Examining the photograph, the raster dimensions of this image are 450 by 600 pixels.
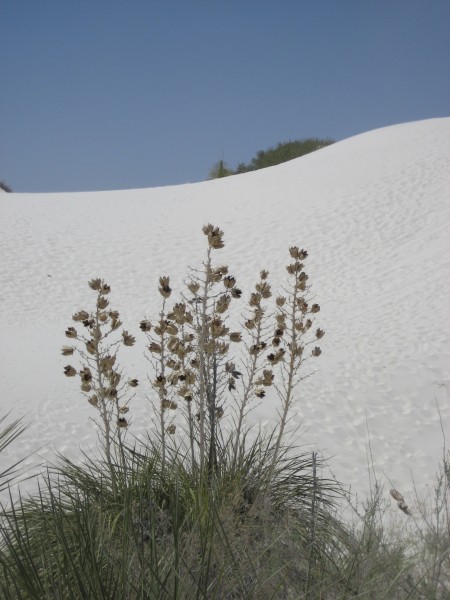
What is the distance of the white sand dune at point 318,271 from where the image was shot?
5477mm

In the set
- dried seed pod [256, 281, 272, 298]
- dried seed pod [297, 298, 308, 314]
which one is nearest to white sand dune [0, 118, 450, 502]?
dried seed pod [297, 298, 308, 314]

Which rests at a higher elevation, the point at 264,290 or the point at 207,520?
the point at 264,290

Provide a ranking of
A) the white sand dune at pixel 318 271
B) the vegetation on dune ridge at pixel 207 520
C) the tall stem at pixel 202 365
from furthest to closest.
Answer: the white sand dune at pixel 318 271, the tall stem at pixel 202 365, the vegetation on dune ridge at pixel 207 520

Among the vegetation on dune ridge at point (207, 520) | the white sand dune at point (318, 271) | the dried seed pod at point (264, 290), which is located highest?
the white sand dune at point (318, 271)

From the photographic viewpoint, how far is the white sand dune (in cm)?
548

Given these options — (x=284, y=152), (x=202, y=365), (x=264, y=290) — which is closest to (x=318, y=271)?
(x=264, y=290)

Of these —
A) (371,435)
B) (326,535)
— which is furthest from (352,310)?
(326,535)

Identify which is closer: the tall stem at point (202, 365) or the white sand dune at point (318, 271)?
the tall stem at point (202, 365)

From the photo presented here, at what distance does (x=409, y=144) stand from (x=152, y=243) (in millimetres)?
7270

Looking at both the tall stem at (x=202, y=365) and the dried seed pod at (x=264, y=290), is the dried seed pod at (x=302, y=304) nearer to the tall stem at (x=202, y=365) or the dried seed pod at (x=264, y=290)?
the dried seed pod at (x=264, y=290)

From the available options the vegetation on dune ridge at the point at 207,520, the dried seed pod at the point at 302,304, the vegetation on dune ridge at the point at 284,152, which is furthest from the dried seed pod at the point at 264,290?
the vegetation on dune ridge at the point at 284,152

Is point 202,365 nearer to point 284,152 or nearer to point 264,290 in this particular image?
point 264,290

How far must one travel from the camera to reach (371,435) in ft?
17.6

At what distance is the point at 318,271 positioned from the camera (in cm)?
1059
